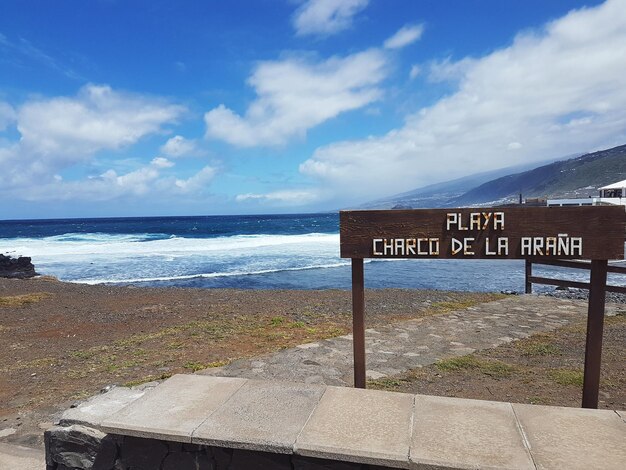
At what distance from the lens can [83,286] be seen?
15.1 meters

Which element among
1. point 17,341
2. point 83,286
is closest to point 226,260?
point 83,286

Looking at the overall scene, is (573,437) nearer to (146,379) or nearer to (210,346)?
(146,379)

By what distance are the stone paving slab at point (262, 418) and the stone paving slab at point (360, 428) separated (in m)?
0.09

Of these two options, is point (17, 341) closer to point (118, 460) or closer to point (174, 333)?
point (174, 333)

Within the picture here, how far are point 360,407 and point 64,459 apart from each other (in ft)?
6.70

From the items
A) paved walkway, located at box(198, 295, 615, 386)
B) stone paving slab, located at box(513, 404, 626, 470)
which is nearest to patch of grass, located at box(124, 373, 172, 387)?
paved walkway, located at box(198, 295, 615, 386)

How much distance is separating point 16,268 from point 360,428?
23.3 metres

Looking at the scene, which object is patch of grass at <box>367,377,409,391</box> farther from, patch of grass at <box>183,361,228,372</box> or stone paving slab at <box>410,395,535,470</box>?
patch of grass at <box>183,361,228,372</box>

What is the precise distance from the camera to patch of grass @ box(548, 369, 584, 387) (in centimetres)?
477

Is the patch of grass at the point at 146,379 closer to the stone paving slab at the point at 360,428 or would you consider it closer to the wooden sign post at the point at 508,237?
the stone paving slab at the point at 360,428

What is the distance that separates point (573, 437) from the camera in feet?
8.40

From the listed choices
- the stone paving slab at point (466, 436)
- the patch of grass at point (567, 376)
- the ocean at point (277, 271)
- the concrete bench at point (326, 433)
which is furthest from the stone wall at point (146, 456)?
the ocean at point (277, 271)

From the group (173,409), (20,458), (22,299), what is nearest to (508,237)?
(173,409)

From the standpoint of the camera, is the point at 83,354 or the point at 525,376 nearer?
the point at 525,376
